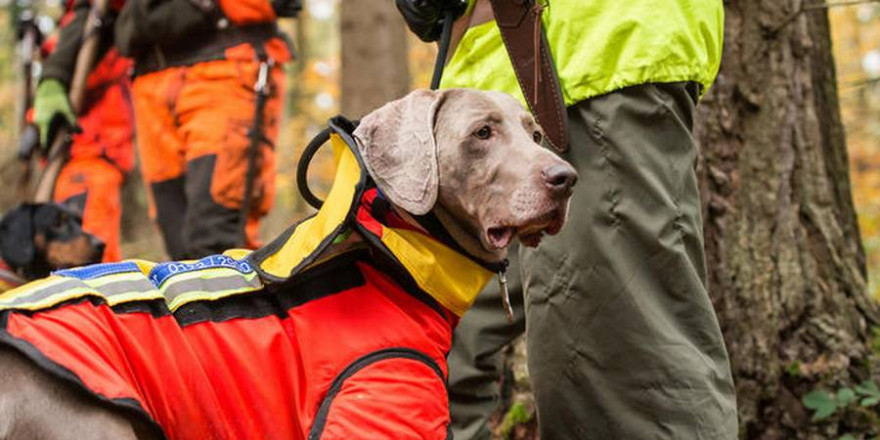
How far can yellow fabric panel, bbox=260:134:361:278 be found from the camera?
251 centimetres

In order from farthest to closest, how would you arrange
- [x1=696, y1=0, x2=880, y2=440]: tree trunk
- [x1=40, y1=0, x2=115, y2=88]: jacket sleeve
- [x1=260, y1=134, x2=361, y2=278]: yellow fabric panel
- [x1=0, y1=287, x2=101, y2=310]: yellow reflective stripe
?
[x1=40, y1=0, x2=115, y2=88]: jacket sleeve, [x1=696, y1=0, x2=880, y2=440]: tree trunk, [x1=260, y1=134, x2=361, y2=278]: yellow fabric panel, [x1=0, y1=287, x2=101, y2=310]: yellow reflective stripe

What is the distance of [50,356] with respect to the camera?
2.18 meters

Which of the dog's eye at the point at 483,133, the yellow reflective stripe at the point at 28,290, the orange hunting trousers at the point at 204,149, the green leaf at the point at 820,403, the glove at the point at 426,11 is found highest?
the glove at the point at 426,11

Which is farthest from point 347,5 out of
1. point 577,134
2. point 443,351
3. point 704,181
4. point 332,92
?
point 332,92

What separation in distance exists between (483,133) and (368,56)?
200 inches

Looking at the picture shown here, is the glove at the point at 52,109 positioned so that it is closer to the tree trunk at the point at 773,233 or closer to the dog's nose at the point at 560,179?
the tree trunk at the point at 773,233

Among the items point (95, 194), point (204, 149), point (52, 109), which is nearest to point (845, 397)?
point (204, 149)

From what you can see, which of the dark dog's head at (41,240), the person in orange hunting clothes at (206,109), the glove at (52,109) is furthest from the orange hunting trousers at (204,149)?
the glove at (52,109)

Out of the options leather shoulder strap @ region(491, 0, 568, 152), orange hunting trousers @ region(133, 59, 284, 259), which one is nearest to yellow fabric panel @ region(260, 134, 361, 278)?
leather shoulder strap @ region(491, 0, 568, 152)

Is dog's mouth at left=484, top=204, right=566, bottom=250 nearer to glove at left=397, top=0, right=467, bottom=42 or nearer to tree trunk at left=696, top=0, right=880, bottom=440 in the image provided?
glove at left=397, top=0, right=467, bottom=42

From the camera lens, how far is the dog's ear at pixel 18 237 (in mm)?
4930

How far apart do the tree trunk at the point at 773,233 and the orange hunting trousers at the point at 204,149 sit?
2.41 meters

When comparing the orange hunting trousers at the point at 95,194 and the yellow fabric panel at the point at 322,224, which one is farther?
the orange hunting trousers at the point at 95,194

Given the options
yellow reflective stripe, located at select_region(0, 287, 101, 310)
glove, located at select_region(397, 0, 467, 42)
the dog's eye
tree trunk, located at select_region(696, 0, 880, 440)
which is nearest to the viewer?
yellow reflective stripe, located at select_region(0, 287, 101, 310)
